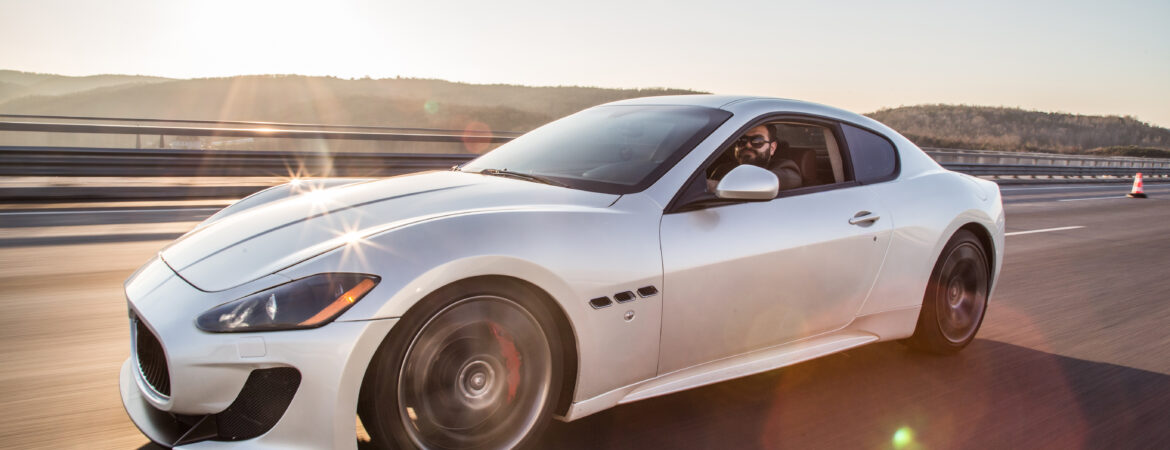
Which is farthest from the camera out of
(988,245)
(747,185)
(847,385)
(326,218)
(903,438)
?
(988,245)

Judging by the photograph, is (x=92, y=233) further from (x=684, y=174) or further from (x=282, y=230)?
(x=684, y=174)

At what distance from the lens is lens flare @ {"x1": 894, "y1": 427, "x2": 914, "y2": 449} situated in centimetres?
330

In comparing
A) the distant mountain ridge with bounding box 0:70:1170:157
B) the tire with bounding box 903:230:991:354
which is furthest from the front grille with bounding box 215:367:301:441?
the distant mountain ridge with bounding box 0:70:1170:157

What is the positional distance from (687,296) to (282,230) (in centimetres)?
148

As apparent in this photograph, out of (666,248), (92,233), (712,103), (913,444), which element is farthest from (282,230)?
(92,233)

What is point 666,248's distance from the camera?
120 inches

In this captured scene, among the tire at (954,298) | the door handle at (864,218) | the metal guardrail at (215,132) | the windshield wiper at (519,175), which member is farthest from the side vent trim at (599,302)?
the metal guardrail at (215,132)

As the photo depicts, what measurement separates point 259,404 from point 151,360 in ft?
1.63

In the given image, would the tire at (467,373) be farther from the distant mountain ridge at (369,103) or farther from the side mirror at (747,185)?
the distant mountain ridge at (369,103)

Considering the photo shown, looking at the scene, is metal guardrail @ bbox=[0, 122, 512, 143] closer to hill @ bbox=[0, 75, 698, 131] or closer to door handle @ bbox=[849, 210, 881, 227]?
door handle @ bbox=[849, 210, 881, 227]

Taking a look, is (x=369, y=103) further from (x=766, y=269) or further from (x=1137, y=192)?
(x=766, y=269)

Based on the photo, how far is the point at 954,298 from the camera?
4.57m

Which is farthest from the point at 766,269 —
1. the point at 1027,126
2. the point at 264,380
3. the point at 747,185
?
the point at 1027,126

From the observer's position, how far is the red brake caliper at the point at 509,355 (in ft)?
9.01
